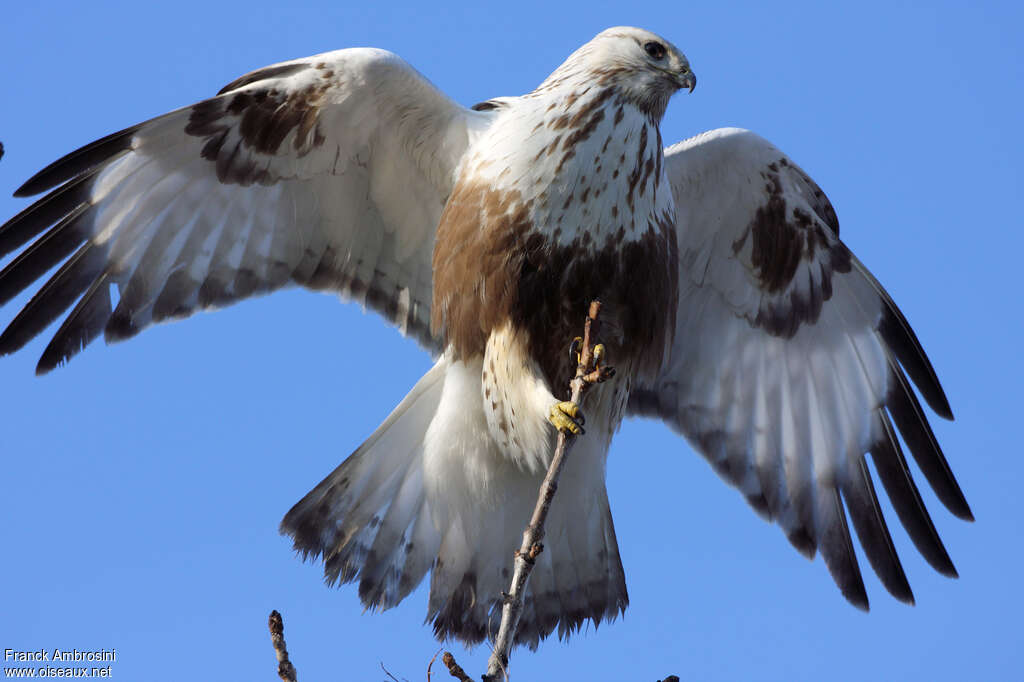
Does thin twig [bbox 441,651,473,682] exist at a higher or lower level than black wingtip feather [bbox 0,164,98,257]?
lower

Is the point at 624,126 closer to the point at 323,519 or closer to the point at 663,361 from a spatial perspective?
the point at 663,361

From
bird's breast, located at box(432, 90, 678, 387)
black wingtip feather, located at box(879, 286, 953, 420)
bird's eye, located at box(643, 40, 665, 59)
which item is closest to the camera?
bird's breast, located at box(432, 90, 678, 387)

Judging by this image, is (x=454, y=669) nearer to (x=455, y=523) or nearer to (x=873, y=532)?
(x=455, y=523)

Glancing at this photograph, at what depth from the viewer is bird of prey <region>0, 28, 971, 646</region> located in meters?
5.09

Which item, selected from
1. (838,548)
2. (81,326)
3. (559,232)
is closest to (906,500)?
(838,548)

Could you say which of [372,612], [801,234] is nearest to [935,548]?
[801,234]

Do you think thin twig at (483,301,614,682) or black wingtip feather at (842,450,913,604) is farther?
black wingtip feather at (842,450,913,604)

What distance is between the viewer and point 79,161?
5.30 meters

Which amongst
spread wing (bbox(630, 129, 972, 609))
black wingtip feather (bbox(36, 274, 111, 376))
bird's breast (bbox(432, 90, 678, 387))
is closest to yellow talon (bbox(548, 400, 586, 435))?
bird's breast (bbox(432, 90, 678, 387))

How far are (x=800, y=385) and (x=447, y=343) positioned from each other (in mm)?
2058

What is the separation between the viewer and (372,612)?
5383mm

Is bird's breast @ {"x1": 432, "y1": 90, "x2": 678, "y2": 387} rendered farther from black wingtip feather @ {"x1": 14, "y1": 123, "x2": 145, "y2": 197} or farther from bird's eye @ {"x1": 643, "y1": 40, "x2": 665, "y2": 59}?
black wingtip feather @ {"x1": 14, "y1": 123, "x2": 145, "y2": 197}

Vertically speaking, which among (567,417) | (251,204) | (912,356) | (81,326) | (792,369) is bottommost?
(567,417)

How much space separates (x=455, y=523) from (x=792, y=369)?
6.72 ft
